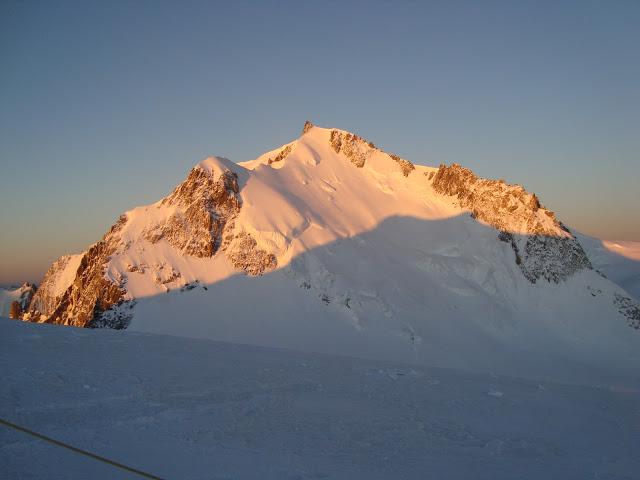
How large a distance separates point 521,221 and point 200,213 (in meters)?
36.5

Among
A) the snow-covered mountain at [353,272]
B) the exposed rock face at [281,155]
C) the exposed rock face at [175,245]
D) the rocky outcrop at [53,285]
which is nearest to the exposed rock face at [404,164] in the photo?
the snow-covered mountain at [353,272]

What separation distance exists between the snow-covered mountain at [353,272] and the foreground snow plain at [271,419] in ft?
70.0

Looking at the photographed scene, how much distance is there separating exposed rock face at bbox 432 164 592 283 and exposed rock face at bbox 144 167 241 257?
2747cm

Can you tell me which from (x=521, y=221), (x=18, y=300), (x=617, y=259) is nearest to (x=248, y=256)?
(x=521, y=221)

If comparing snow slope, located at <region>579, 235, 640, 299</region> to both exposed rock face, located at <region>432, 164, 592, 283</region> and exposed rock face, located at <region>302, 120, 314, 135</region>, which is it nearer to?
exposed rock face, located at <region>432, 164, 592, 283</region>

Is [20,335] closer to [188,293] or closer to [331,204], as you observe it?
[188,293]

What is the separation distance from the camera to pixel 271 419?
37.6 ft

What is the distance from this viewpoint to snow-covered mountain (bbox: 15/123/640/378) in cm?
4006

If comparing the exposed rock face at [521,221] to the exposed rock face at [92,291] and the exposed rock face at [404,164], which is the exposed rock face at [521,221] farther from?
the exposed rock face at [92,291]

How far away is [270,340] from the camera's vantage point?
Result: 123 feet

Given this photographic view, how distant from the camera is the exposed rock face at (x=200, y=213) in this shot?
4456 cm

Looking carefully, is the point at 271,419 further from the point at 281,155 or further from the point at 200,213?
the point at 281,155

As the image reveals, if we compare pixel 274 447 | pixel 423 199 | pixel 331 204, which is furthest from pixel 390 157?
pixel 274 447

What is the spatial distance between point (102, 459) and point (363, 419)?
622 cm
